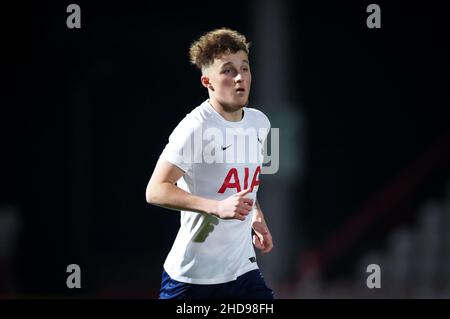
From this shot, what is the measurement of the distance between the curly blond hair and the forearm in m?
0.77

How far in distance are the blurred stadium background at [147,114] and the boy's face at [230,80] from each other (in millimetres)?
7332

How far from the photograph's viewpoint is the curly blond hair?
5.43m

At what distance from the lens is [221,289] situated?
17.9ft

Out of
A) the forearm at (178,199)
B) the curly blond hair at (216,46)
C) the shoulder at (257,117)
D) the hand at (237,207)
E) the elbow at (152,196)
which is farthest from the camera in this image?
the shoulder at (257,117)

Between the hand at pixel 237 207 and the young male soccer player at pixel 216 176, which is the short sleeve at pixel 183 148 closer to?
the young male soccer player at pixel 216 176

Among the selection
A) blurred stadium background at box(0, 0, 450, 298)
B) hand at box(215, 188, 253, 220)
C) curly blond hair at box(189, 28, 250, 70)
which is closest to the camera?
hand at box(215, 188, 253, 220)

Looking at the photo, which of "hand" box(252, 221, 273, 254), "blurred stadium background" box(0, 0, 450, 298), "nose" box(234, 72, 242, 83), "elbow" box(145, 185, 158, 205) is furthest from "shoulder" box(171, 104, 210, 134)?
"blurred stadium background" box(0, 0, 450, 298)

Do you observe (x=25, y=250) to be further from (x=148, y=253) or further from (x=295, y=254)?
(x=295, y=254)

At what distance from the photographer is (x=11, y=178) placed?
1352cm

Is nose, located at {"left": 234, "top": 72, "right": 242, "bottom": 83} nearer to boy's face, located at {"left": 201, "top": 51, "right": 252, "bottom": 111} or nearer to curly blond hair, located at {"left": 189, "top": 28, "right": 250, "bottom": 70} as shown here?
boy's face, located at {"left": 201, "top": 51, "right": 252, "bottom": 111}

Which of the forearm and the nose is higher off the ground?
the nose

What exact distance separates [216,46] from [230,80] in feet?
0.74

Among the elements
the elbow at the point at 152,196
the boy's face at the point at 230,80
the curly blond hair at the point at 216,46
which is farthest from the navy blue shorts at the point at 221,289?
the curly blond hair at the point at 216,46

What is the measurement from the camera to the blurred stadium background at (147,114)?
13344mm
